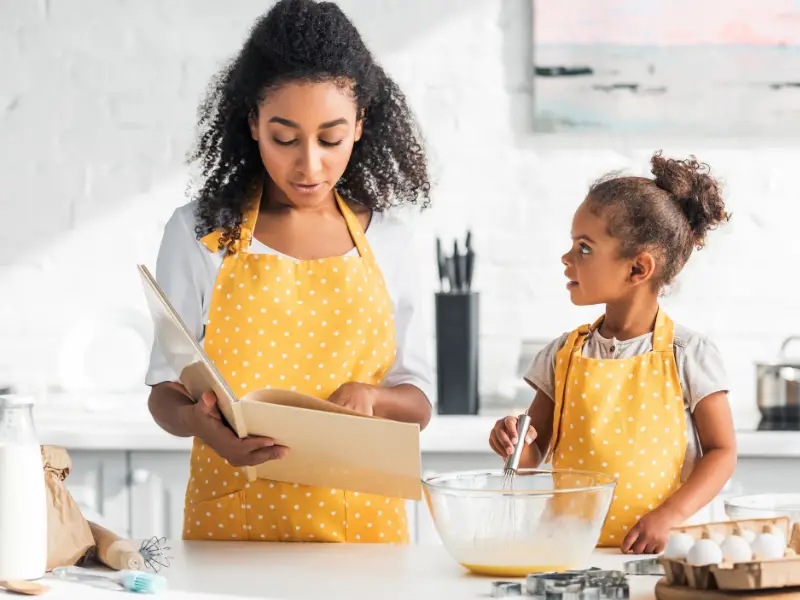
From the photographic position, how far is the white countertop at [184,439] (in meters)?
2.44

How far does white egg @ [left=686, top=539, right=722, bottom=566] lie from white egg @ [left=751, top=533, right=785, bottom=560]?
38 millimetres

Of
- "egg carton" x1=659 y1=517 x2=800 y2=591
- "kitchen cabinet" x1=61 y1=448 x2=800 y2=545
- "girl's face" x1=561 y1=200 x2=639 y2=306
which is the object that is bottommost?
"kitchen cabinet" x1=61 y1=448 x2=800 y2=545

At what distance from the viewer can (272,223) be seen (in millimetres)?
1755

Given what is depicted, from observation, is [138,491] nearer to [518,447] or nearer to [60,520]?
[60,520]

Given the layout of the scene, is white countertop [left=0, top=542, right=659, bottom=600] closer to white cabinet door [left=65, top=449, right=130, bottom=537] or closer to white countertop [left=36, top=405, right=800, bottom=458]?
white countertop [left=36, top=405, right=800, bottom=458]

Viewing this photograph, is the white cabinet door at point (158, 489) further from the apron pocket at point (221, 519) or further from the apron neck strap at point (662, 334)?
the apron neck strap at point (662, 334)

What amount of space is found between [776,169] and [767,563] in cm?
203

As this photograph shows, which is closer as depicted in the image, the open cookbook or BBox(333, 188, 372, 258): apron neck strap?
the open cookbook

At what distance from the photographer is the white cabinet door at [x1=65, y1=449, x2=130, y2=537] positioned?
2.57 meters

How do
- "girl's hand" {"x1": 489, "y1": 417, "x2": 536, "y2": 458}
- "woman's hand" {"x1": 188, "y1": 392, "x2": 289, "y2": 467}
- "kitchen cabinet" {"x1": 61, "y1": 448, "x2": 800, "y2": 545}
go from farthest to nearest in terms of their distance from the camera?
"kitchen cabinet" {"x1": 61, "y1": 448, "x2": 800, "y2": 545}
"girl's hand" {"x1": 489, "y1": 417, "x2": 536, "y2": 458}
"woman's hand" {"x1": 188, "y1": 392, "x2": 289, "y2": 467}

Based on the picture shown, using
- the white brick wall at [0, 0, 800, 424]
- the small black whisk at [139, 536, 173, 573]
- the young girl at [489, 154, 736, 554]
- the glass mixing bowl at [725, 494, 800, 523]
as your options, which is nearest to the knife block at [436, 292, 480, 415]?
the white brick wall at [0, 0, 800, 424]

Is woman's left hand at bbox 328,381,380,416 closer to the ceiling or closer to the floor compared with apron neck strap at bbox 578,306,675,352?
closer to the floor

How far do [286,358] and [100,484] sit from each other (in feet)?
3.57

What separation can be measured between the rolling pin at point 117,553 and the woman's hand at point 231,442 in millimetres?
165
